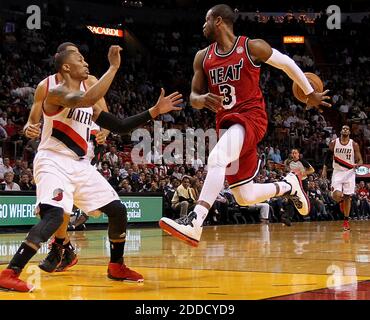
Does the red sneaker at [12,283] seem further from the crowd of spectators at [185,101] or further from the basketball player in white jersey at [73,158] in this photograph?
the crowd of spectators at [185,101]

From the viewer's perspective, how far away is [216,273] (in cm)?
671

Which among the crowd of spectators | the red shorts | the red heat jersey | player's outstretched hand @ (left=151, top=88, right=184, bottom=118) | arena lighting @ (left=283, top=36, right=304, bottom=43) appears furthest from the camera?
arena lighting @ (left=283, top=36, right=304, bottom=43)

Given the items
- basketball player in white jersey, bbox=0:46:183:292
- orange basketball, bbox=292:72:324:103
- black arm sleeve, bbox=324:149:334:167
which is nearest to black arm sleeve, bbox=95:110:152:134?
basketball player in white jersey, bbox=0:46:183:292

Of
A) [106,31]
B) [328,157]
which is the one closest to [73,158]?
[328,157]

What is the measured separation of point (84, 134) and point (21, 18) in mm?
20520

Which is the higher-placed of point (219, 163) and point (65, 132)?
point (65, 132)

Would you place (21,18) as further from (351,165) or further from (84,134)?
(84,134)

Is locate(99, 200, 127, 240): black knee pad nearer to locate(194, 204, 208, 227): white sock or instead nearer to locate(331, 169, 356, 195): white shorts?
locate(194, 204, 208, 227): white sock

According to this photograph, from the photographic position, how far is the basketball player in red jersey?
619cm

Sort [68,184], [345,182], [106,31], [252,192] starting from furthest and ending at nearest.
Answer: [106,31] < [345,182] < [252,192] < [68,184]

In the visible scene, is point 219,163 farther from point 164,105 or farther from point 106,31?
point 106,31

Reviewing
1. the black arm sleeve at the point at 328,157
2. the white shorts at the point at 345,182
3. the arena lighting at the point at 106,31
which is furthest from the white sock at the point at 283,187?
the arena lighting at the point at 106,31

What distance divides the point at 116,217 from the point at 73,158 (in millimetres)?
666
